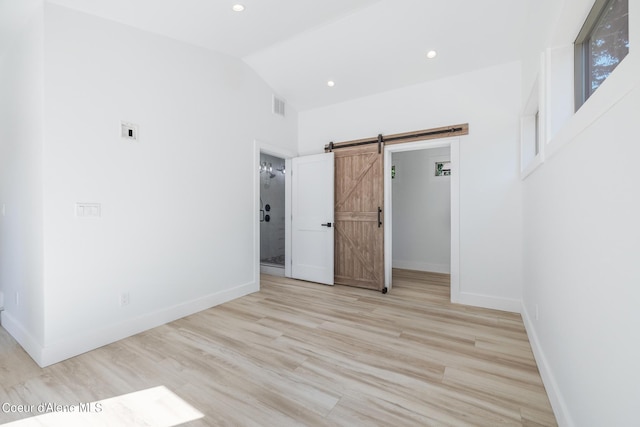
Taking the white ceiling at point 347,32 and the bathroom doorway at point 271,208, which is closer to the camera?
the white ceiling at point 347,32

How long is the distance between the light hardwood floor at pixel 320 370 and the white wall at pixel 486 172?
411mm

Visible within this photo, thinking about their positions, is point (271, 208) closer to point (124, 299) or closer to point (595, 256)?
point (124, 299)

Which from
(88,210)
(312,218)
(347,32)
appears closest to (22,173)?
(88,210)

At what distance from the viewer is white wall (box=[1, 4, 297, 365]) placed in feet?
7.57

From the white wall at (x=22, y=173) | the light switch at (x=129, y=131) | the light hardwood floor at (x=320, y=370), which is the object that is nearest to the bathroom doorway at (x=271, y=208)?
the light hardwood floor at (x=320, y=370)

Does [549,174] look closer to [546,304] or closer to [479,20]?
[546,304]

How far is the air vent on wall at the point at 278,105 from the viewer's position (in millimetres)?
4489

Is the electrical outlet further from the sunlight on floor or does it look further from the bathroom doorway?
the bathroom doorway

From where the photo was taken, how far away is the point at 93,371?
2.14 m

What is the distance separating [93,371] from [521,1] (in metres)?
4.90

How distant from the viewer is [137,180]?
2809 millimetres

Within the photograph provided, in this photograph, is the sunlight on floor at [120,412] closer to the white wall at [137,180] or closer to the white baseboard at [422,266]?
the white wall at [137,180]

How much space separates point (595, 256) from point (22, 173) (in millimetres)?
4142

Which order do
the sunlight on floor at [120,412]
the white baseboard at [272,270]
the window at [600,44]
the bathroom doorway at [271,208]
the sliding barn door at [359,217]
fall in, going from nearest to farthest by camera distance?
the window at [600,44], the sunlight on floor at [120,412], the sliding barn door at [359,217], the white baseboard at [272,270], the bathroom doorway at [271,208]
